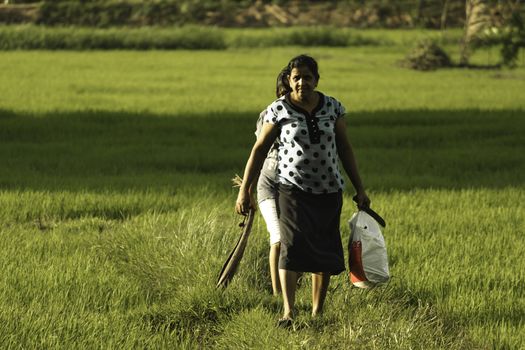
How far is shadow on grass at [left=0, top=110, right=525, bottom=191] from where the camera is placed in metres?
9.86

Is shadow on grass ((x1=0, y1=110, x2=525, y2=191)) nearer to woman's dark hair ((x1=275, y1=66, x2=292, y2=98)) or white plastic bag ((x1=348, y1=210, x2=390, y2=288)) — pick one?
woman's dark hair ((x1=275, y1=66, x2=292, y2=98))

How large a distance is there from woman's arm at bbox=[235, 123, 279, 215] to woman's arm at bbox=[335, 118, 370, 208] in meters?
0.27

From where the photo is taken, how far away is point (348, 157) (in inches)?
193

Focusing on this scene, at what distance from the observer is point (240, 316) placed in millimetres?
4750

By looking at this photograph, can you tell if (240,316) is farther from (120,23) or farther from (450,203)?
(120,23)

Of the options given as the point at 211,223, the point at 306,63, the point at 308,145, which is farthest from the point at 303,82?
the point at 211,223

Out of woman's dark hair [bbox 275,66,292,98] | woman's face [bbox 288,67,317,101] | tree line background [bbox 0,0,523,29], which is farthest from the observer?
tree line background [bbox 0,0,523,29]

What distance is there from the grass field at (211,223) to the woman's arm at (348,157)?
469mm

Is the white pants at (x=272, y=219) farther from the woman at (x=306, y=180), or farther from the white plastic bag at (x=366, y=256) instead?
the white plastic bag at (x=366, y=256)

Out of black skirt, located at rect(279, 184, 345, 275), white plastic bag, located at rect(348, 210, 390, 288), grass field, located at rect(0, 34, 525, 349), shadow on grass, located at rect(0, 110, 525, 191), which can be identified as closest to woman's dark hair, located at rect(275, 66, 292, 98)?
black skirt, located at rect(279, 184, 345, 275)

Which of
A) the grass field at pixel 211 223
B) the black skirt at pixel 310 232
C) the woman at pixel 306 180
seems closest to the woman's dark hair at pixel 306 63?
the woman at pixel 306 180

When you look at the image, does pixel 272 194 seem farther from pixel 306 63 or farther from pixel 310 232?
pixel 306 63

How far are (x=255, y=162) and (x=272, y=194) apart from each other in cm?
31

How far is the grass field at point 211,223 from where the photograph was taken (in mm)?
4695
